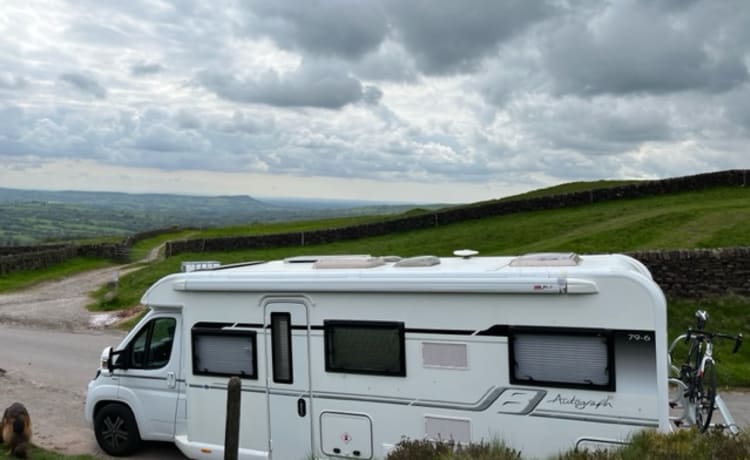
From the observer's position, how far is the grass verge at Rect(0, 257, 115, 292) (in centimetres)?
3373

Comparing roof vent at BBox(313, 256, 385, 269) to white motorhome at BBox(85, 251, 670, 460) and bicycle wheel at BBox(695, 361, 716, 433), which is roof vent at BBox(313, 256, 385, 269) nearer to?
white motorhome at BBox(85, 251, 670, 460)

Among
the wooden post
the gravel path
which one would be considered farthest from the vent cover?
the gravel path

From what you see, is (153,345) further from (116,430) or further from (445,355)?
(445,355)

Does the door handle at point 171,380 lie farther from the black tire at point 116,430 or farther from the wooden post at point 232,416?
the wooden post at point 232,416

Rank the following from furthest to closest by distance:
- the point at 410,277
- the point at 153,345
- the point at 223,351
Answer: the point at 153,345 → the point at 223,351 → the point at 410,277

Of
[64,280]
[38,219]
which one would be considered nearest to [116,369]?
[64,280]

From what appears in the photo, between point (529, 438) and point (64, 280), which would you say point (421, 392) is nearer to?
point (529, 438)

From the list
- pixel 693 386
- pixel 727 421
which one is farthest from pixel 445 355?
pixel 727 421

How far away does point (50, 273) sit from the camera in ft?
124

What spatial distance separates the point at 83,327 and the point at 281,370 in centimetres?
1646

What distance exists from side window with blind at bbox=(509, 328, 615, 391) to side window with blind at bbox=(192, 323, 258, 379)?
346 centimetres

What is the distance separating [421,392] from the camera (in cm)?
784

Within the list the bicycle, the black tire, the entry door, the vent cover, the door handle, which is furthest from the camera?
the black tire

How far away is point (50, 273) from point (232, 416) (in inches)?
1369
